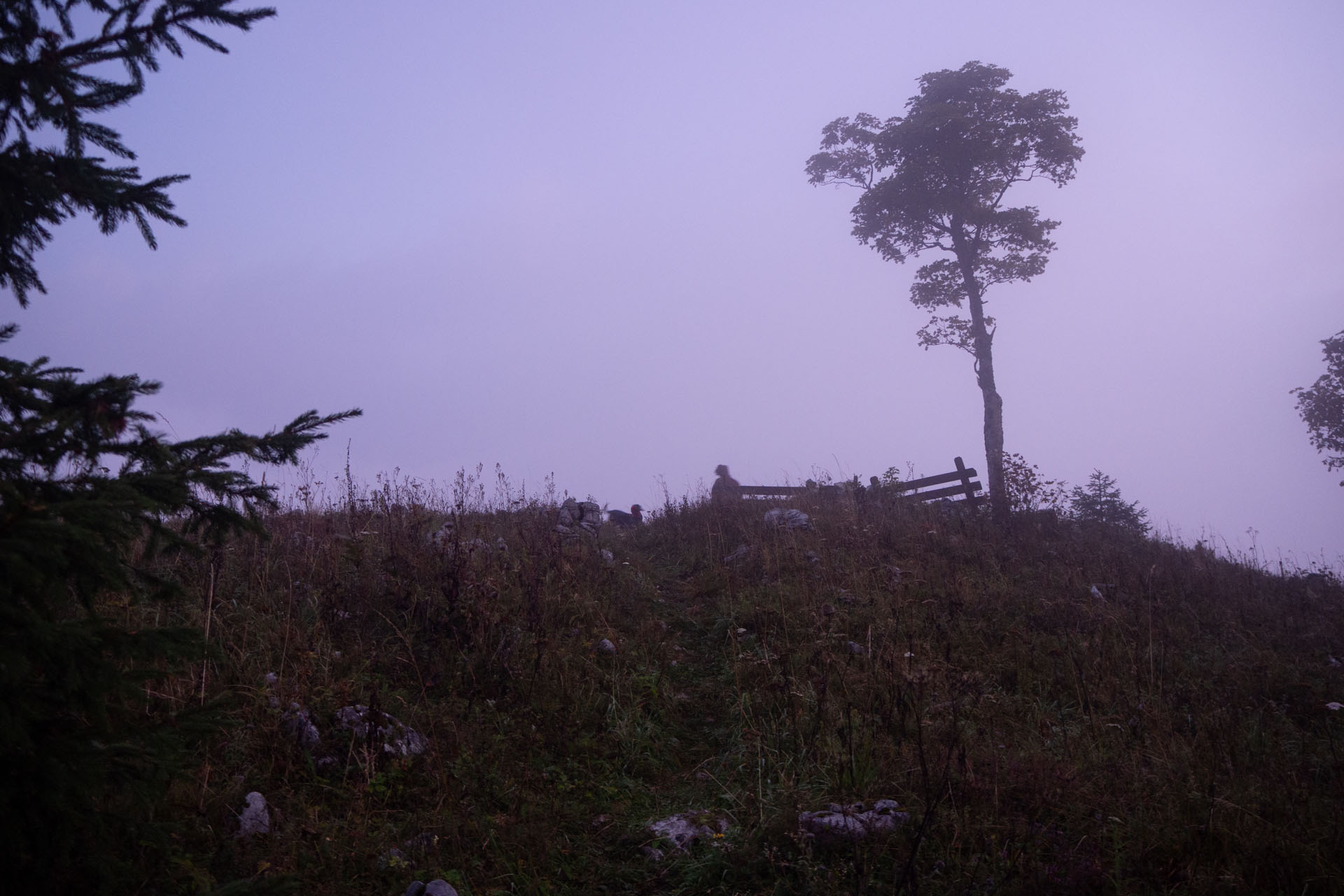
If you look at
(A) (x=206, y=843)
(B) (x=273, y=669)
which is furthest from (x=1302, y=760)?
(B) (x=273, y=669)

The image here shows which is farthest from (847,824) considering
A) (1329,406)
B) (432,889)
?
(1329,406)

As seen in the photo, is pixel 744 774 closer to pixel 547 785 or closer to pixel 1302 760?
pixel 547 785

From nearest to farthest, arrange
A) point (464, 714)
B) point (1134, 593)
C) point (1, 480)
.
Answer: point (1, 480), point (464, 714), point (1134, 593)

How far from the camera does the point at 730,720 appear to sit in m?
5.31

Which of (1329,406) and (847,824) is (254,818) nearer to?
(847,824)

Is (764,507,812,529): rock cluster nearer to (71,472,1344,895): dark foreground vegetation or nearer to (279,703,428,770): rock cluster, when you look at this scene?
(71,472,1344,895): dark foreground vegetation

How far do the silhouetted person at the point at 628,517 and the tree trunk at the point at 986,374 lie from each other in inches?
299

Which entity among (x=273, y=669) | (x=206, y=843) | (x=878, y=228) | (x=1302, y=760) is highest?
(x=878, y=228)

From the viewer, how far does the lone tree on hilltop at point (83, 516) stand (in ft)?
6.59

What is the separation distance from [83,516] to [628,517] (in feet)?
42.3

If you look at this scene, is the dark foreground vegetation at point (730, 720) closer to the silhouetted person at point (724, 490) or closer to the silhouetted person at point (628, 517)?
the silhouetted person at point (724, 490)

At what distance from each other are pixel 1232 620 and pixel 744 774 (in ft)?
22.0

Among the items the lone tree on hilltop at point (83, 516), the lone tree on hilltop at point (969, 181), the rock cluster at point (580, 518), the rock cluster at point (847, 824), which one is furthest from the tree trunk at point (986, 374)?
the lone tree on hilltop at point (83, 516)

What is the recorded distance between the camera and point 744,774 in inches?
175
